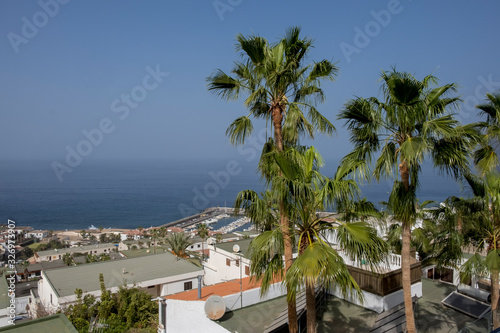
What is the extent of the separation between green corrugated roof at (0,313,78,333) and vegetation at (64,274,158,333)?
8814 mm

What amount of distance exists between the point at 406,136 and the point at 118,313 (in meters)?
18.1

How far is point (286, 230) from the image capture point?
6789 mm

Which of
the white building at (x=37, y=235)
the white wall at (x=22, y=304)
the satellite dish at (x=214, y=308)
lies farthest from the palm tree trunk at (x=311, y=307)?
the white building at (x=37, y=235)

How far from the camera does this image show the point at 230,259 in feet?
73.9

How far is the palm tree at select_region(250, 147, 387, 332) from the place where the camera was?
18.4 ft

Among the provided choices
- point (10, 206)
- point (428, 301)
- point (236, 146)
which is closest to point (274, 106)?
point (236, 146)

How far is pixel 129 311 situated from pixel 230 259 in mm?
6538

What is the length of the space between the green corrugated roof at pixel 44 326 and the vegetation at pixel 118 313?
28.9 feet

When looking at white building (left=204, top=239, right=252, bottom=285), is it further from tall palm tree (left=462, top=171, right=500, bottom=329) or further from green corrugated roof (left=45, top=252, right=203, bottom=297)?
tall palm tree (left=462, top=171, right=500, bottom=329)

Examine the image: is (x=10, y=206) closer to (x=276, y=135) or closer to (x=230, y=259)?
(x=230, y=259)

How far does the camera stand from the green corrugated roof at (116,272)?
2427 centimetres

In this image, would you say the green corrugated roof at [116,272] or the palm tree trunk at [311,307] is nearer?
the palm tree trunk at [311,307]

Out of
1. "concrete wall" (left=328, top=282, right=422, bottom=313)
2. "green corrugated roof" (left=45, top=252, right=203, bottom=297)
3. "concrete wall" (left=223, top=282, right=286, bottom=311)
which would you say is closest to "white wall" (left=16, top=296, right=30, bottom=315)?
"green corrugated roof" (left=45, top=252, right=203, bottom=297)

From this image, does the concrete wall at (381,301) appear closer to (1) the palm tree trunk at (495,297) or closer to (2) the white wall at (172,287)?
(1) the palm tree trunk at (495,297)
